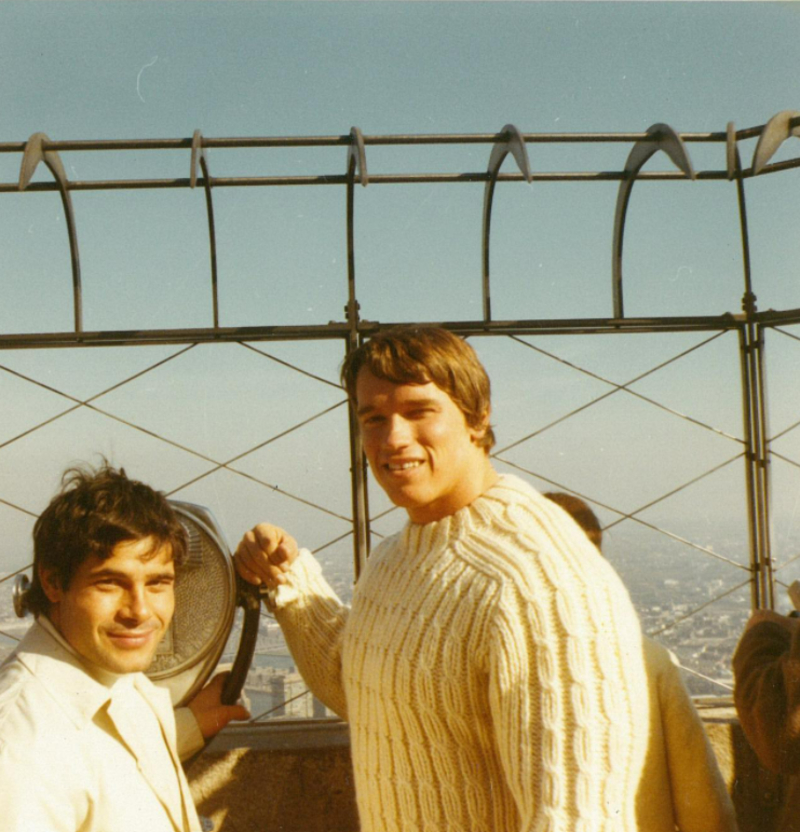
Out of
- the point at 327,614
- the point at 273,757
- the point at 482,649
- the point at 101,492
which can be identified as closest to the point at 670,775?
the point at 482,649

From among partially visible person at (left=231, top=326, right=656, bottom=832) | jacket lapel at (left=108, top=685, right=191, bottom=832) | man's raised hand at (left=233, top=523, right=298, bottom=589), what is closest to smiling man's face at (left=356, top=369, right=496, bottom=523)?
partially visible person at (left=231, top=326, right=656, bottom=832)

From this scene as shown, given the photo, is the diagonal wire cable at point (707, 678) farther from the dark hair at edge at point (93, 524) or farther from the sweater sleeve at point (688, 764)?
the dark hair at edge at point (93, 524)

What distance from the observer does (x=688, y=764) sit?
1391 mm

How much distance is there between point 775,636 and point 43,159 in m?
2.13

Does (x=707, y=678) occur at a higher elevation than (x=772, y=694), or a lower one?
higher

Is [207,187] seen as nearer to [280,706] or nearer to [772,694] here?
[280,706]

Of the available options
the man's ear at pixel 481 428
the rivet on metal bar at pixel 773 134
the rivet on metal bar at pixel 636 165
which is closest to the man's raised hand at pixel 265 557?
the man's ear at pixel 481 428

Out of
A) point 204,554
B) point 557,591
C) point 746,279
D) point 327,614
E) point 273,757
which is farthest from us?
point 746,279

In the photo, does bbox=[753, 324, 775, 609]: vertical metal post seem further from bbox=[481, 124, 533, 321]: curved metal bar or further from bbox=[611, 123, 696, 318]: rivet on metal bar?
bbox=[481, 124, 533, 321]: curved metal bar

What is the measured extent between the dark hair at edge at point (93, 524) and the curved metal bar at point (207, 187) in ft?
3.71

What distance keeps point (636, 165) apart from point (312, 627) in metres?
1.71

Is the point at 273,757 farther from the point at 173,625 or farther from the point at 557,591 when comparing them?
the point at 557,591

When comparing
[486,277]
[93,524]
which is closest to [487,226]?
[486,277]

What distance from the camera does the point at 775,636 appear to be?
1.68 meters
